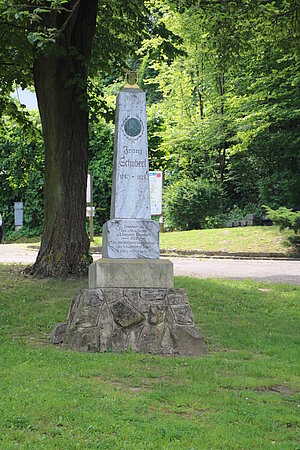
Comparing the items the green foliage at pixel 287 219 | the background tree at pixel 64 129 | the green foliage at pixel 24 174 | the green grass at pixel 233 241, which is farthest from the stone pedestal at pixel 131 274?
the green foliage at pixel 24 174

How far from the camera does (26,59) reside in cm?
1330

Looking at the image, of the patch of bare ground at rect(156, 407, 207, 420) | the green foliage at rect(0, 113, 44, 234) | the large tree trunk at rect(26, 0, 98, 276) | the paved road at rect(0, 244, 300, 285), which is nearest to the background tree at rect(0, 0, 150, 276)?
the large tree trunk at rect(26, 0, 98, 276)

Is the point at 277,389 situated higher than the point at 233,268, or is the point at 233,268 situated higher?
the point at 233,268

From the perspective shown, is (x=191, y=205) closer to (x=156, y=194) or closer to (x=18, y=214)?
(x=156, y=194)

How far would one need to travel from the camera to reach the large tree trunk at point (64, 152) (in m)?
11.4

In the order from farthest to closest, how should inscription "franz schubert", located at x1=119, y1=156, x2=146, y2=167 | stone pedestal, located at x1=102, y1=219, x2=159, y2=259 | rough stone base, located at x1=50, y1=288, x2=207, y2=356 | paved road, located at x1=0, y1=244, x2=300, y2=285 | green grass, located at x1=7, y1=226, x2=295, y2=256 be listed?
green grass, located at x1=7, y1=226, x2=295, y2=256 → paved road, located at x1=0, y1=244, x2=300, y2=285 → inscription "franz schubert", located at x1=119, y1=156, x2=146, y2=167 → stone pedestal, located at x1=102, y1=219, x2=159, y2=259 → rough stone base, located at x1=50, y1=288, x2=207, y2=356

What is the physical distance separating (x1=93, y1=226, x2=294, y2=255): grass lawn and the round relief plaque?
1149cm

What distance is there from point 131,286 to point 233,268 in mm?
8169

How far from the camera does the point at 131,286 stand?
23.0ft

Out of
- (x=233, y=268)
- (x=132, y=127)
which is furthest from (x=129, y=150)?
(x=233, y=268)

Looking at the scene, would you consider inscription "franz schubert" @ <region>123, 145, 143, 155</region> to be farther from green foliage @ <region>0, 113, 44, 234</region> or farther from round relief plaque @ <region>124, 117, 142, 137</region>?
green foliage @ <region>0, 113, 44, 234</region>

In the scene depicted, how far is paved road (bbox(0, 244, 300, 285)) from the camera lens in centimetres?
1317

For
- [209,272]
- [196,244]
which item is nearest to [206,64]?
[196,244]

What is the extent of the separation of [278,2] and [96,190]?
1316cm
